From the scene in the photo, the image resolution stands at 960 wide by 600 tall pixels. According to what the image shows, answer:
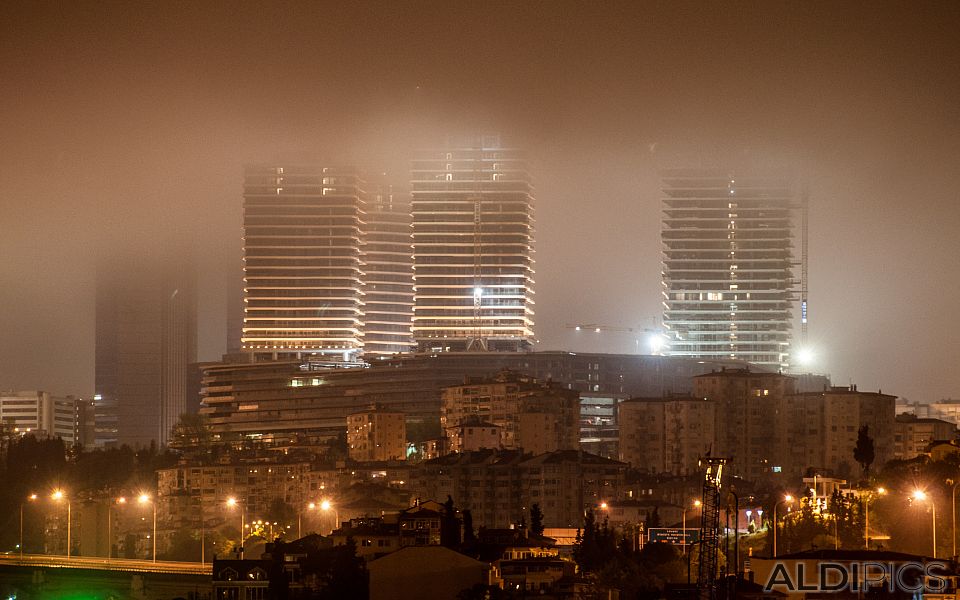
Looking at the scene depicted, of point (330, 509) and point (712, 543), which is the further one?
point (330, 509)

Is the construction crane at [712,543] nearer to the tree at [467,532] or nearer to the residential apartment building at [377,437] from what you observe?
the tree at [467,532]

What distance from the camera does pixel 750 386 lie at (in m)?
170

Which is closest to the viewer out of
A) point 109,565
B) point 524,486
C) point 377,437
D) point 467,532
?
point 467,532

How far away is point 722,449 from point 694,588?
92626 millimetres

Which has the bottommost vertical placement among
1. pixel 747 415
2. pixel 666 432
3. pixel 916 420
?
pixel 666 432

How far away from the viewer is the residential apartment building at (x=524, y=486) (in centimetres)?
13875

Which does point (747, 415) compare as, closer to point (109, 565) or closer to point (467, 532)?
point (467, 532)

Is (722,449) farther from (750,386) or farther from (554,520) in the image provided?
(554,520)

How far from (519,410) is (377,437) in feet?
51.3

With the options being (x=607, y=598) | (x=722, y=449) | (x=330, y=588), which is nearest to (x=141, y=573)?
(x=330, y=588)

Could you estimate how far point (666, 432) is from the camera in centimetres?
16412

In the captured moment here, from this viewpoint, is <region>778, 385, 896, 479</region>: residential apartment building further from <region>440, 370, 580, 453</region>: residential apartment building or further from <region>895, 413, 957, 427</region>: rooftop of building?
<region>440, 370, 580, 453</region>: residential apartment building

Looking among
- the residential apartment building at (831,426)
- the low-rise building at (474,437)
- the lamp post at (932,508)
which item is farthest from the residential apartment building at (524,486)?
the lamp post at (932,508)

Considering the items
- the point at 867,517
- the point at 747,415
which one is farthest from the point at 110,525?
the point at 867,517
